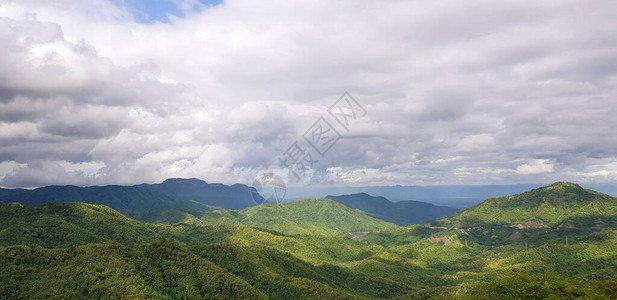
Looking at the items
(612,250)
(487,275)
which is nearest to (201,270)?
(487,275)

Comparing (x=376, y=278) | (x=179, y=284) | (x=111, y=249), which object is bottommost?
(x=376, y=278)

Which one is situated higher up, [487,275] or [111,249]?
[111,249]

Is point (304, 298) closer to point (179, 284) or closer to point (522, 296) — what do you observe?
point (179, 284)

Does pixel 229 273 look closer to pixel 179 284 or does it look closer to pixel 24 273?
pixel 179 284

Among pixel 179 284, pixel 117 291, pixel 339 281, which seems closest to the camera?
pixel 117 291

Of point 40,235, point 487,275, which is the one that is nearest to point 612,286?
point 487,275

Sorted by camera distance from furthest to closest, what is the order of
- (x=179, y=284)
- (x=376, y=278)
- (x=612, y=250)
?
(x=612, y=250)
(x=376, y=278)
(x=179, y=284)

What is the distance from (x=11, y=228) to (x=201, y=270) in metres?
128

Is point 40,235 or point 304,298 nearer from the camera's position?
point 304,298

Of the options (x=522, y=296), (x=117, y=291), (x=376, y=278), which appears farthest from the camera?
(x=376, y=278)

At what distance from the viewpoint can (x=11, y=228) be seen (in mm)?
190000

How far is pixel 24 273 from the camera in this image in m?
112

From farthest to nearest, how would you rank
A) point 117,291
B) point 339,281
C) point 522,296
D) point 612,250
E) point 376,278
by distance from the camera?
point 612,250 → point 376,278 → point 339,281 → point 117,291 → point 522,296

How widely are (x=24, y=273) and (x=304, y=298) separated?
277ft
